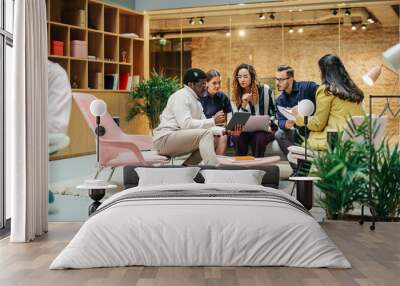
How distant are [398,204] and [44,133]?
397 cm

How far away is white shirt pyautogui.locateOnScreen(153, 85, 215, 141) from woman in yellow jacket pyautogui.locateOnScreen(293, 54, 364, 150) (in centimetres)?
110

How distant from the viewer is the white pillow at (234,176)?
261 inches

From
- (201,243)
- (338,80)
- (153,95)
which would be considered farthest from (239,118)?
(201,243)

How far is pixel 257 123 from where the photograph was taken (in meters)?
7.16

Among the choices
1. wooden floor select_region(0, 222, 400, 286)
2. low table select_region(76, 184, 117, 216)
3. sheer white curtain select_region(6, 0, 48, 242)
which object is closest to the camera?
wooden floor select_region(0, 222, 400, 286)

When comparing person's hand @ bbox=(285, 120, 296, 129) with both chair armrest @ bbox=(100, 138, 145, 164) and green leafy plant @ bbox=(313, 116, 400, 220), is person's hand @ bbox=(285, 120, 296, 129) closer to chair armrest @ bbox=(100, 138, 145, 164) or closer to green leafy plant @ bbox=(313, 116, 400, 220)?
green leafy plant @ bbox=(313, 116, 400, 220)

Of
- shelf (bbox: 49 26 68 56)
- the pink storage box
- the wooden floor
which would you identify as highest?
shelf (bbox: 49 26 68 56)

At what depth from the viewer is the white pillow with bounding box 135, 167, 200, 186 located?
6660 millimetres

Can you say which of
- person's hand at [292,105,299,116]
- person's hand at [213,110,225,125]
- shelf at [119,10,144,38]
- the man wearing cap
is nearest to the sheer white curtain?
shelf at [119,10,144,38]

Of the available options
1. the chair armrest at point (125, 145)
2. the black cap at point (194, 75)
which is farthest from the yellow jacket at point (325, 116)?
the chair armrest at point (125, 145)

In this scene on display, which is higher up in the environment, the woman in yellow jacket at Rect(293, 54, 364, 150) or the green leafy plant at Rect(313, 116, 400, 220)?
the woman in yellow jacket at Rect(293, 54, 364, 150)

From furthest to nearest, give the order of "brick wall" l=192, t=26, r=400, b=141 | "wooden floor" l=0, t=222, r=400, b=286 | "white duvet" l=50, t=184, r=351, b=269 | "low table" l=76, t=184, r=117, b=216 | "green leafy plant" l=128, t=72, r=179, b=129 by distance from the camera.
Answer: "green leafy plant" l=128, t=72, r=179, b=129 → "brick wall" l=192, t=26, r=400, b=141 → "low table" l=76, t=184, r=117, b=216 → "white duvet" l=50, t=184, r=351, b=269 → "wooden floor" l=0, t=222, r=400, b=286

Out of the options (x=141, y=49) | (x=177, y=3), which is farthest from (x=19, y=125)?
(x=177, y=3)

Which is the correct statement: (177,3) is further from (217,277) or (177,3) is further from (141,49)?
(217,277)
